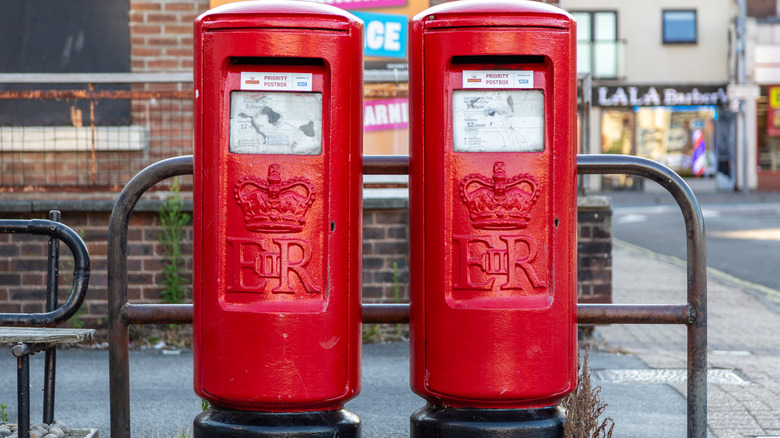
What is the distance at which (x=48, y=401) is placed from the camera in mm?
3377

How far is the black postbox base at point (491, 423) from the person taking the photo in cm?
287

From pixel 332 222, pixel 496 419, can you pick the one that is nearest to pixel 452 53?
pixel 332 222

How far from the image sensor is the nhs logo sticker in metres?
7.21

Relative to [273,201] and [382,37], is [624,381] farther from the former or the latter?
[382,37]

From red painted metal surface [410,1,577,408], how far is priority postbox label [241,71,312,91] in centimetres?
39

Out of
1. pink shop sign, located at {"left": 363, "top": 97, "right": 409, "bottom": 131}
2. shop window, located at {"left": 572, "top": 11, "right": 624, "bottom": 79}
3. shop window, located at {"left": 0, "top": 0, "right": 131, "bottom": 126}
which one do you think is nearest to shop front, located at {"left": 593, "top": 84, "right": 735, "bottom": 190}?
shop window, located at {"left": 572, "top": 11, "right": 624, "bottom": 79}

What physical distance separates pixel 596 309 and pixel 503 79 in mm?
893

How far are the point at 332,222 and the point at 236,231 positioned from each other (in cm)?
31

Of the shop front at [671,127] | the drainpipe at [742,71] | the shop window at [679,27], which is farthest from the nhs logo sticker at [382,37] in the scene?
the shop window at [679,27]

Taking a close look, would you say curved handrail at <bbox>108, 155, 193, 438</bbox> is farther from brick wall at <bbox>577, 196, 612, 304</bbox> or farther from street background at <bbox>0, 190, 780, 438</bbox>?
brick wall at <bbox>577, 196, 612, 304</bbox>

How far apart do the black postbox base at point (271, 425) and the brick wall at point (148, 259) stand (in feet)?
10.1

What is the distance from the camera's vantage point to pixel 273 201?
9.02 feet

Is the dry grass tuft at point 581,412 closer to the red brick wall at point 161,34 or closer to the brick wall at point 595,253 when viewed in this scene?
the brick wall at point 595,253

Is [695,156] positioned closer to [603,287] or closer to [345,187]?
[603,287]
